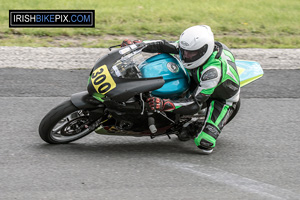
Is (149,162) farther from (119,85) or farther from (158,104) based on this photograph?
(119,85)

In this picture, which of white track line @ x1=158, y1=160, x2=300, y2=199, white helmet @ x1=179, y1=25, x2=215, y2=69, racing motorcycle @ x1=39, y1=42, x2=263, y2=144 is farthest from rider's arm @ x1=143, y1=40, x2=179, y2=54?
white track line @ x1=158, y1=160, x2=300, y2=199

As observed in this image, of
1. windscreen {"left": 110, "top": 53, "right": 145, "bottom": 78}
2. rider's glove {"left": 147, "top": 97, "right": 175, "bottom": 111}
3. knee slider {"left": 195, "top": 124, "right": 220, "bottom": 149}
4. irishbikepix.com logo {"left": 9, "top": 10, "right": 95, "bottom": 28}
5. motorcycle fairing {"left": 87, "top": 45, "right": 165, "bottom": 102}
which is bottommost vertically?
knee slider {"left": 195, "top": 124, "right": 220, "bottom": 149}

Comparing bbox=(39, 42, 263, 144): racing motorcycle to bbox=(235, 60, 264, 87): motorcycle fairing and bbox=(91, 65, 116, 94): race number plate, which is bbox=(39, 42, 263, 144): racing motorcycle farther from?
bbox=(235, 60, 264, 87): motorcycle fairing

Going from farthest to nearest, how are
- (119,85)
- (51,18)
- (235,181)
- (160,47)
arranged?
(51,18), (160,47), (119,85), (235,181)

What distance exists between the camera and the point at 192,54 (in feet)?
16.8

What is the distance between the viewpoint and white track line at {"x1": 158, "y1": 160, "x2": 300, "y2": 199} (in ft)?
15.5

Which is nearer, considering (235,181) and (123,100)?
(235,181)

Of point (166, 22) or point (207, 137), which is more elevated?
point (166, 22)

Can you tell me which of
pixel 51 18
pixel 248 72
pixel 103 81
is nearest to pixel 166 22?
pixel 51 18

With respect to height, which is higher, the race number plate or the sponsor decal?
the sponsor decal

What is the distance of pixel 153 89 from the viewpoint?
200 inches

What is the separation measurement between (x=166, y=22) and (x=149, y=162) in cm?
616

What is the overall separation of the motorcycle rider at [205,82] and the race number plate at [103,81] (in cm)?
42

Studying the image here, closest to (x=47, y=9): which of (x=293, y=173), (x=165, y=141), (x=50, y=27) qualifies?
(x=50, y=27)
